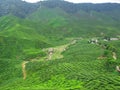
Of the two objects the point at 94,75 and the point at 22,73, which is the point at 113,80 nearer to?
the point at 94,75

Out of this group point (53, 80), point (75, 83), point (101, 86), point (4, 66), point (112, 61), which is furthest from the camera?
point (4, 66)

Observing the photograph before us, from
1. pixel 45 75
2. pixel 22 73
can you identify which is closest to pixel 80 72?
pixel 45 75

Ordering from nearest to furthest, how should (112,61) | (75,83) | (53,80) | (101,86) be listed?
(101,86)
(75,83)
(53,80)
(112,61)

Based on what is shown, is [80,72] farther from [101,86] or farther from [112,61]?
[112,61]

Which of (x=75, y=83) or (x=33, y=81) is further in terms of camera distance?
(x=33, y=81)

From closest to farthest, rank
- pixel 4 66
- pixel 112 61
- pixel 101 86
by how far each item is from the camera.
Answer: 1. pixel 101 86
2. pixel 112 61
3. pixel 4 66

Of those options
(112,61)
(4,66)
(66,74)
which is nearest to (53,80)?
(66,74)

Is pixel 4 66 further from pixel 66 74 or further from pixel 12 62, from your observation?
pixel 66 74

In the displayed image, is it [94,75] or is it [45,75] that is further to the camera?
[45,75]

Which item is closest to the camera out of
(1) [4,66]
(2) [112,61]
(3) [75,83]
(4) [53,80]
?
(3) [75,83]
